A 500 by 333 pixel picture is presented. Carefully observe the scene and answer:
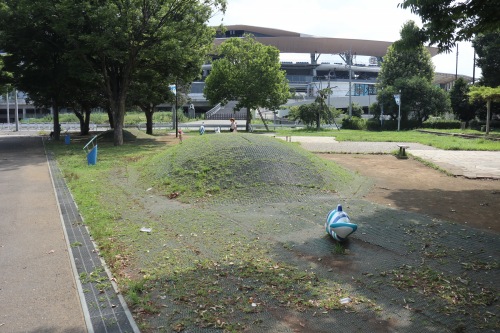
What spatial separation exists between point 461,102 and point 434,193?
41.5 metres

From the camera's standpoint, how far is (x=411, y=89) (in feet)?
159

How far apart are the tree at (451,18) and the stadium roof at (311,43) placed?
271ft

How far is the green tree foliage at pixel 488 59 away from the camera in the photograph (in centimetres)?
4166

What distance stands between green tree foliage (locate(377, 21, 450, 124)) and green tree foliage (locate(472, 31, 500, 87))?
583 centimetres

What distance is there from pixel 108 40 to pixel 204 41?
21.5 feet

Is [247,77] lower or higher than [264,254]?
higher

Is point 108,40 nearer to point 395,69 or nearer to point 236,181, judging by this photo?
point 236,181

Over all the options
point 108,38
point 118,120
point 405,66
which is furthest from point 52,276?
point 405,66

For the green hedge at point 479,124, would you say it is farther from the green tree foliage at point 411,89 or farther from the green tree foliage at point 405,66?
the green tree foliage at point 405,66

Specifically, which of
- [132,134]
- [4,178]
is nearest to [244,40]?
[132,134]

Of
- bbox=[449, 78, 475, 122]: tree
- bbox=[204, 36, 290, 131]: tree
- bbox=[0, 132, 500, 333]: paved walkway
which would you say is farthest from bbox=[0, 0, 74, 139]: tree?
bbox=[449, 78, 475, 122]: tree

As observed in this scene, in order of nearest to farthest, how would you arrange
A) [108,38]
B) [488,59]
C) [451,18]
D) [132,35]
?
[451,18] < [108,38] < [132,35] < [488,59]

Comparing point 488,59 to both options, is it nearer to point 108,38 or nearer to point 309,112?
point 309,112

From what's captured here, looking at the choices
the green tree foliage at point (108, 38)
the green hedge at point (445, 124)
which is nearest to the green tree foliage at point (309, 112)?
the green hedge at point (445, 124)
